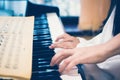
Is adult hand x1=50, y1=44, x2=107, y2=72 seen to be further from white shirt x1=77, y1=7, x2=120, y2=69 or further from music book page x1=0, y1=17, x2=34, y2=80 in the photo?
white shirt x1=77, y1=7, x2=120, y2=69

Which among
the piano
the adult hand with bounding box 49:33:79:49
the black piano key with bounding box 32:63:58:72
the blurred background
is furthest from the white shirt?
the blurred background

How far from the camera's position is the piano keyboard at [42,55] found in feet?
Answer: 2.38

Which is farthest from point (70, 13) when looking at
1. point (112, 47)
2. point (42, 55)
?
point (112, 47)

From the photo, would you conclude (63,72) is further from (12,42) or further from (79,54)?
(12,42)

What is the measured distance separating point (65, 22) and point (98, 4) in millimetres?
368

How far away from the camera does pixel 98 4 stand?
2369 mm

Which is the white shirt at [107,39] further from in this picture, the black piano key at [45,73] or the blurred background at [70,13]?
the blurred background at [70,13]

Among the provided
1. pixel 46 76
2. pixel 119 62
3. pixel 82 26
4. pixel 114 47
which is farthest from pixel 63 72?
pixel 82 26

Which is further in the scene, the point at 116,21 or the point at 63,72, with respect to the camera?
the point at 116,21

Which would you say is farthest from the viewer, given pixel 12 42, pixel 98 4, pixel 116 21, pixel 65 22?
pixel 65 22

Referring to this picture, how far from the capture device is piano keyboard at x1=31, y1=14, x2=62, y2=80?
724 mm

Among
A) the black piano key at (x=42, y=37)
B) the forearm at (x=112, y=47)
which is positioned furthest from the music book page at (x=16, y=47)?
the forearm at (x=112, y=47)

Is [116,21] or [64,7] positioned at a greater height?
[116,21]

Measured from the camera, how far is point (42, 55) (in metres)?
0.86
